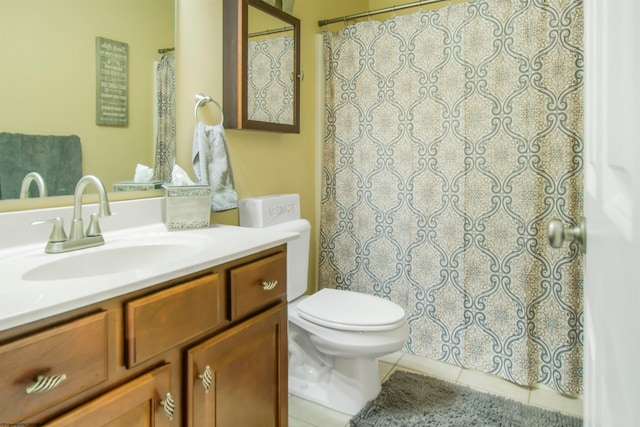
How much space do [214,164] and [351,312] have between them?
84 cm

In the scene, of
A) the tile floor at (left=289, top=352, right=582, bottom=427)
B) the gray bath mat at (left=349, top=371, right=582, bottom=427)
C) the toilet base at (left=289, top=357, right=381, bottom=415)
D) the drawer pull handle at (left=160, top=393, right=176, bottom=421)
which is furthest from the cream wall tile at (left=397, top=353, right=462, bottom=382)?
the drawer pull handle at (left=160, top=393, right=176, bottom=421)

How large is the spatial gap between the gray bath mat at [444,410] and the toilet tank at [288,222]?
625 mm

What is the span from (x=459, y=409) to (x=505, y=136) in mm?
1273

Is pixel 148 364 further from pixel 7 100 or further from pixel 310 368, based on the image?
pixel 310 368

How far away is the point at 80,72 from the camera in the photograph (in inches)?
50.1

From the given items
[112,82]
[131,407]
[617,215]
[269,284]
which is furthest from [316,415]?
[617,215]

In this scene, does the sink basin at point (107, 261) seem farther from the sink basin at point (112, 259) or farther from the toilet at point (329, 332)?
the toilet at point (329, 332)

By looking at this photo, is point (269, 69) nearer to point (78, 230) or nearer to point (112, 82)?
point (112, 82)

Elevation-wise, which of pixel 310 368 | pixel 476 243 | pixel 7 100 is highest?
pixel 7 100

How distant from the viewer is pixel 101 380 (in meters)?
0.81

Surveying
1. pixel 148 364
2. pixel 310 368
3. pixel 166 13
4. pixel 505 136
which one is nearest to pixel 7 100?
pixel 166 13

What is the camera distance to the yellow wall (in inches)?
64.5

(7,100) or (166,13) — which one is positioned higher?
(166,13)

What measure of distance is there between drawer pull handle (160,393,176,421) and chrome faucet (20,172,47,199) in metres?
0.71
